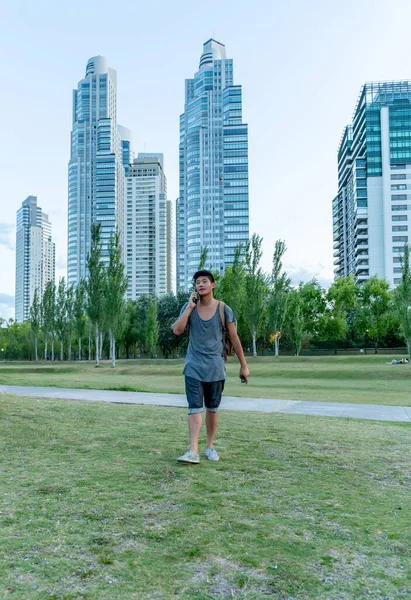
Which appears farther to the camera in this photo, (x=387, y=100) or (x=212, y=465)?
(x=387, y=100)

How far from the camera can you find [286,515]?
324cm

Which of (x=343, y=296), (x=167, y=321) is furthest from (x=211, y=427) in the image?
(x=167, y=321)

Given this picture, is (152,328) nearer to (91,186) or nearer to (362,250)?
(362,250)

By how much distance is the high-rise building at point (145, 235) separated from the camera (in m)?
182

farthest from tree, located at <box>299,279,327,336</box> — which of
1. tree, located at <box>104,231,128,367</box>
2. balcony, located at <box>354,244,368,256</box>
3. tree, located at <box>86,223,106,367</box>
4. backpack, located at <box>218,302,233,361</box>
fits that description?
backpack, located at <box>218,302,233,361</box>

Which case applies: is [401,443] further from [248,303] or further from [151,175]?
[151,175]

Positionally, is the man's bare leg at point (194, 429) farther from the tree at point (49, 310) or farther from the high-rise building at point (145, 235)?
the high-rise building at point (145, 235)

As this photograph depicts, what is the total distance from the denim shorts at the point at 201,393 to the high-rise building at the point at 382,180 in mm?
110749

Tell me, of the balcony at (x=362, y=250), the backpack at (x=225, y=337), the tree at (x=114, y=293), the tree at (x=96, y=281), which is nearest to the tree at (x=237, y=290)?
the tree at (x=114, y=293)

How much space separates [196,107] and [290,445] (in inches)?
6665

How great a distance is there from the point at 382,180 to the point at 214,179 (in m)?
55.7

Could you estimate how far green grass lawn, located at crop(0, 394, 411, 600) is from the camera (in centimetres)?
232

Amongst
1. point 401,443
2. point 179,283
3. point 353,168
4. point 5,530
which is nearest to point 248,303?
point 401,443

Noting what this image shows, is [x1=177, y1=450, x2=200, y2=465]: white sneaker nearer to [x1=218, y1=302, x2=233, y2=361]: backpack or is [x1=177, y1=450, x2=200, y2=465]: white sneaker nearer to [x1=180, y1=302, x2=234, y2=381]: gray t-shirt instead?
[x1=180, y1=302, x2=234, y2=381]: gray t-shirt
